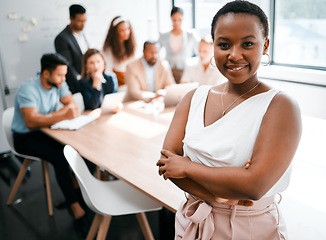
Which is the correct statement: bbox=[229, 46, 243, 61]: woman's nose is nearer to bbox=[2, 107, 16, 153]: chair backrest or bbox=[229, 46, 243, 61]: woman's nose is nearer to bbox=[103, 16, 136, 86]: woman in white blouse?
bbox=[2, 107, 16, 153]: chair backrest

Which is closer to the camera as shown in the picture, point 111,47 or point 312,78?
point 312,78

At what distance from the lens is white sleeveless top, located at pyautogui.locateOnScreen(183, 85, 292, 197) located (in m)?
0.99

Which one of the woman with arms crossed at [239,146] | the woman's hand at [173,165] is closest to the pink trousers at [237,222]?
the woman with arms crossed at [239,146]

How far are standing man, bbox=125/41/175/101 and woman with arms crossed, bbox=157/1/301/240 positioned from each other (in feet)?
8.24

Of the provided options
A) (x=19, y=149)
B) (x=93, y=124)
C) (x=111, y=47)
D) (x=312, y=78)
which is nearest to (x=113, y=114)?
(x=93, y=124)

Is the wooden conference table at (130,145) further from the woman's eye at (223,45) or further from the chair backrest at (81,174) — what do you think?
the woman's eye at (223,45)

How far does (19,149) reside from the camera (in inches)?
114

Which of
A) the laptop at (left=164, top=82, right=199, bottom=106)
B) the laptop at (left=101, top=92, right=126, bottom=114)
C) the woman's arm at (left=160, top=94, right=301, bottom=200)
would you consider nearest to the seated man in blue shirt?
the laptop at (left=101, top=92, right=126, bottom=114)

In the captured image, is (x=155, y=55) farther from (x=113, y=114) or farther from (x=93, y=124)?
(x=93, y=124)

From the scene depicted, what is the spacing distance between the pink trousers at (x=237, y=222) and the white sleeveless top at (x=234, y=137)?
7 cm

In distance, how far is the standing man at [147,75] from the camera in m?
3.66

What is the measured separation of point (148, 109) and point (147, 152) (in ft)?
3.57

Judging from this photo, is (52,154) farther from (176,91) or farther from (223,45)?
(223,45)

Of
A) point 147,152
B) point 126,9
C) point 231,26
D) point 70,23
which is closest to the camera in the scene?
point 231,26
